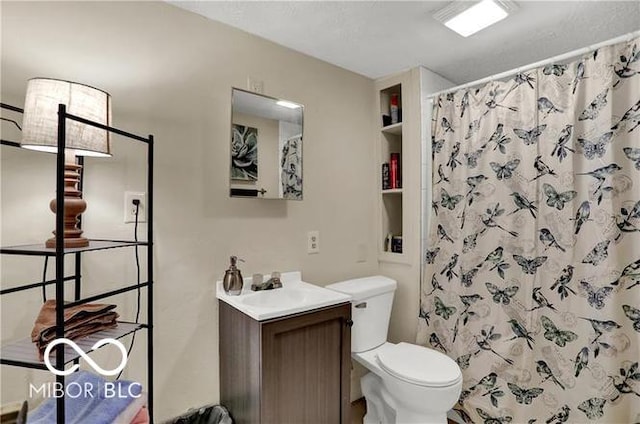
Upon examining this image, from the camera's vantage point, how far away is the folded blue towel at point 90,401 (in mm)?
1096

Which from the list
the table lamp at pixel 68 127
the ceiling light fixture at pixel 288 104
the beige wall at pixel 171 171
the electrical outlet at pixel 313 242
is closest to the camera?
the table lamp at pixel 68 127

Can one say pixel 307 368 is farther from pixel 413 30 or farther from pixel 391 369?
pixel 413 30

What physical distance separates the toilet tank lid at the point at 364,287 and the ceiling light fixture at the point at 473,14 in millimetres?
1428

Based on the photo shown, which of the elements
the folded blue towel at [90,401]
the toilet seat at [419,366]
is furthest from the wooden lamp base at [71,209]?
the toilet seat at [419,366]

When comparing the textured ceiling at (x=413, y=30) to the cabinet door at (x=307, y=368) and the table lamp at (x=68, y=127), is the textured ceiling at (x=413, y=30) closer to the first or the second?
the table lamp at (x=68, y=127)

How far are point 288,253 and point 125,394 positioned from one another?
3.24 ft

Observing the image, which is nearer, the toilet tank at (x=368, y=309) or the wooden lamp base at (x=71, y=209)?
the wooden lamp base at (x=71, y=209)

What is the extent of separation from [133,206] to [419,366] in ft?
5.15

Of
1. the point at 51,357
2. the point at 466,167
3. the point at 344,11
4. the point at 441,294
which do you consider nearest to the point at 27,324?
the point at 51,357

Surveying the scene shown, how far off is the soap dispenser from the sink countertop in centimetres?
3

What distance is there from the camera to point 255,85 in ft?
5.98

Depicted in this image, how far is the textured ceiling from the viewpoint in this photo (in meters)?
1.56

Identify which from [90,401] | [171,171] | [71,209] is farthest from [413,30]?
[90,401]

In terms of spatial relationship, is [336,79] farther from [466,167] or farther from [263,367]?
[263,367]
